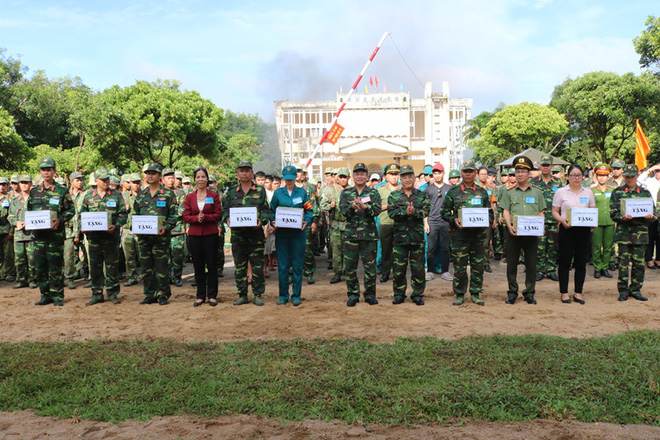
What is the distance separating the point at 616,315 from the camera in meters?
6.80

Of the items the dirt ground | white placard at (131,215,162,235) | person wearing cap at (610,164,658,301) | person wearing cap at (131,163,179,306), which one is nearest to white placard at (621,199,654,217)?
person wearing cap at (610,164,658,301)

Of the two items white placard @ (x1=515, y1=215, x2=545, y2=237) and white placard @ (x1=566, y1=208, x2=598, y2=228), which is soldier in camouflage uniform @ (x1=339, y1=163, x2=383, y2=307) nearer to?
white placard @ (x1=515, y1=215, x2=545, y2=237)

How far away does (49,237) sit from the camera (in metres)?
8.10

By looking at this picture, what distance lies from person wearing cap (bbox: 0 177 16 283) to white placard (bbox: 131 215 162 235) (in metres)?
4.41

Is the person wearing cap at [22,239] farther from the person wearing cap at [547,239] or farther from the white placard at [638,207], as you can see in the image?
the white placard at [638,207]

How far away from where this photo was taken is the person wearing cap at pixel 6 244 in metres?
10.4

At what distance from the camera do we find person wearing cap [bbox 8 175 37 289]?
9430 millimetres

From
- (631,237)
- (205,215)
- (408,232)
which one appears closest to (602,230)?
(631,237)

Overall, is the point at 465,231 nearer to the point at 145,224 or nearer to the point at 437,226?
the point at 437,226

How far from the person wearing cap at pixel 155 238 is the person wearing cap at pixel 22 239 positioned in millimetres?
2716

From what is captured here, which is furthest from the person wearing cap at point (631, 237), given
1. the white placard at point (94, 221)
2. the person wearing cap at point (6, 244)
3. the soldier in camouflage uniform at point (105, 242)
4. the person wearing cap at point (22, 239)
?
the person wearing cap at point (6, 244)

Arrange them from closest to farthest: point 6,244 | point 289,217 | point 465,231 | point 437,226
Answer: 1. point 289,217
2. point 465,231
3. point 437,226
4. point 6,244

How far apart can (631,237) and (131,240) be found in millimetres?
8621

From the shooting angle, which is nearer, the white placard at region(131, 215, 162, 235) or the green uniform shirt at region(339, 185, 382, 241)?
the green uniform shirt at region(339, 185, 382, 241)
